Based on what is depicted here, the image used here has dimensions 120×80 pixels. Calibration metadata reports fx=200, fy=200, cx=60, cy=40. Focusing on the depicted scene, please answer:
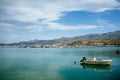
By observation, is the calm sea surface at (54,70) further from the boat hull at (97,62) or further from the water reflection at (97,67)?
the boat hull at (97,62)

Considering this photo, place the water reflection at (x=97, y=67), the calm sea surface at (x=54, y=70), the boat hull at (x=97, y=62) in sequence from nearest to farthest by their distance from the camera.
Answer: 1. the calm sea surface at (x=54, y=70)
2. the water reflection at (x=97, y=67)
3. the boat hull at (x=97, y=62)

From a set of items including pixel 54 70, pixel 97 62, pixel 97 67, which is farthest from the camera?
pixel 97 62

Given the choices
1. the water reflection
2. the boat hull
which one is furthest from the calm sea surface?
the boat hull

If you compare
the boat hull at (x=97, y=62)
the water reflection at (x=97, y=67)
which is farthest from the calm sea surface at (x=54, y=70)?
the boat hull at (x=97, y=62)

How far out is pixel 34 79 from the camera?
18.7 m

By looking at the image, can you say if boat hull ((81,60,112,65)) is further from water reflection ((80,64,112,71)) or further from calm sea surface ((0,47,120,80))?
calm sea surface ((0,47,120,80))

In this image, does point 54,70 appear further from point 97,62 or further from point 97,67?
point 97,62

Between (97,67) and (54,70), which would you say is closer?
(54,70)

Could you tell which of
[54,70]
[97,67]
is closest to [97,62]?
[97,67]

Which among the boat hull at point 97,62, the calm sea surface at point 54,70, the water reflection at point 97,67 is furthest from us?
the boat hull at point 97,62

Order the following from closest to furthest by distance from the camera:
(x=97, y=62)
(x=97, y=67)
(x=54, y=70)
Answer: (x=54, y=70) → (x=97, y=67) → (x=97, y=62)

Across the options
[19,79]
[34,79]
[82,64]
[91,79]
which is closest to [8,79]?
[19,79]

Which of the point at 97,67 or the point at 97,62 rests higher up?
the point at 97,62

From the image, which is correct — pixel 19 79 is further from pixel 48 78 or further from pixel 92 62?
pixel 92 62
